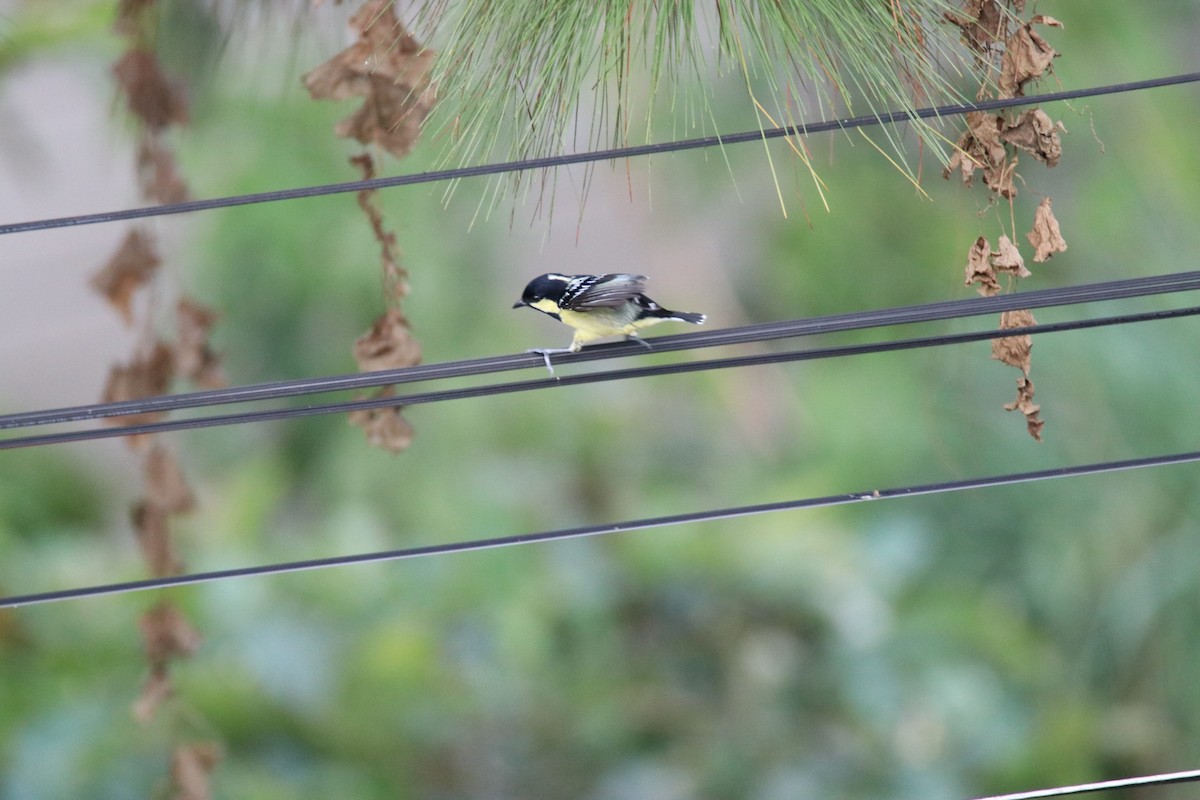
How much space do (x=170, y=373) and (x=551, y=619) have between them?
369cm

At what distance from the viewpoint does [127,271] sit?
3918mm

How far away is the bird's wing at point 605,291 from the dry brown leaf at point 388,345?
0.55 metres

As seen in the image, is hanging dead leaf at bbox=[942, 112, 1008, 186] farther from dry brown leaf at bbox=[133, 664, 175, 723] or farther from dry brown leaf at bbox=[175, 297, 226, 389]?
dry brown leaf at bbox=[133, 664, 175, 723]

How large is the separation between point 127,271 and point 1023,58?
2.70 metres

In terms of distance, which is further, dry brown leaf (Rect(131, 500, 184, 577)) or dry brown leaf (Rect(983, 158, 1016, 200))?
dry brown leaf (Rect(131, 500, 184, 577))

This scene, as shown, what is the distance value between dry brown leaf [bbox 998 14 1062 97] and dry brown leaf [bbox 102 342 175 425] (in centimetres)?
264

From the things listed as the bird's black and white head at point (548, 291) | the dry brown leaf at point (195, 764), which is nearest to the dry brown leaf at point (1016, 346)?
the bird's black and white head at point (548, 291)

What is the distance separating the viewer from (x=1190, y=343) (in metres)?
7.30

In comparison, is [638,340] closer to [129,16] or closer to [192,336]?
[192,336]

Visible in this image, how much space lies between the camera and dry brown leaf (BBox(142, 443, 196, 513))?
161 inches

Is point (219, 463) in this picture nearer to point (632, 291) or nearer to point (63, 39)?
point (63, 39)

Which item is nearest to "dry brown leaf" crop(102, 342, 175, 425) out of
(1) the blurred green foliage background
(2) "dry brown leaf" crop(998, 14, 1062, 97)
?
(2) "dry brown leaf" crop(998, 14, 1062, 97)

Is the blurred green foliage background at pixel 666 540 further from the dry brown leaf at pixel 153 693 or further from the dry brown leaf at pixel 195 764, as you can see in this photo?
the dry brown leaf at pixel 153 693

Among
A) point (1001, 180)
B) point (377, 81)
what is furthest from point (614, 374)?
point (377, 81)
